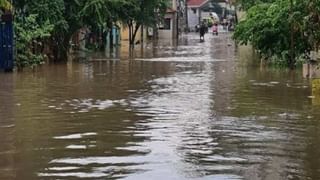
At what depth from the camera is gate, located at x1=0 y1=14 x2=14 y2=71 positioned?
82.0 feet

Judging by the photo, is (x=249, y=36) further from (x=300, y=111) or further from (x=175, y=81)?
(x=300, y=111)

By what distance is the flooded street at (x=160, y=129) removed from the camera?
8.75 meters

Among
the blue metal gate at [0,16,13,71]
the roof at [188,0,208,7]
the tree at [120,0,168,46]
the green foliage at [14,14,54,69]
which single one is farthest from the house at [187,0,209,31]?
the blue metal gate at [0,16,13,71]

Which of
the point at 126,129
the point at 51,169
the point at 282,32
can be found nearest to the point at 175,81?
the point at 282,32

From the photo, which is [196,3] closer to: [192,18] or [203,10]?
[192,18]

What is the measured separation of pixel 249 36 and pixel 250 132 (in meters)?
16.4

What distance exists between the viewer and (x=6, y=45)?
25125mm

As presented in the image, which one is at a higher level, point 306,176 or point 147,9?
point 147,9

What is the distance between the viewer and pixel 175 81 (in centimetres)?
2134

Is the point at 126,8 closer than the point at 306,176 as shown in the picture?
No

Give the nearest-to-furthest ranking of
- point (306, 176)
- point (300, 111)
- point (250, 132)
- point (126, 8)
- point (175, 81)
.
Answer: point (306, 176), point (250, 132), point (300, 111), point (175, 81), point (126, 8)

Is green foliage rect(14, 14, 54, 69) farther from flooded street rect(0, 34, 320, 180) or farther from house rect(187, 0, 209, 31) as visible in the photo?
house rect(187, 0, 209, 31)

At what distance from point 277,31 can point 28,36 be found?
9.47 m

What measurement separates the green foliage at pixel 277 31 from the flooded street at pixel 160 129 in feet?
7.60
